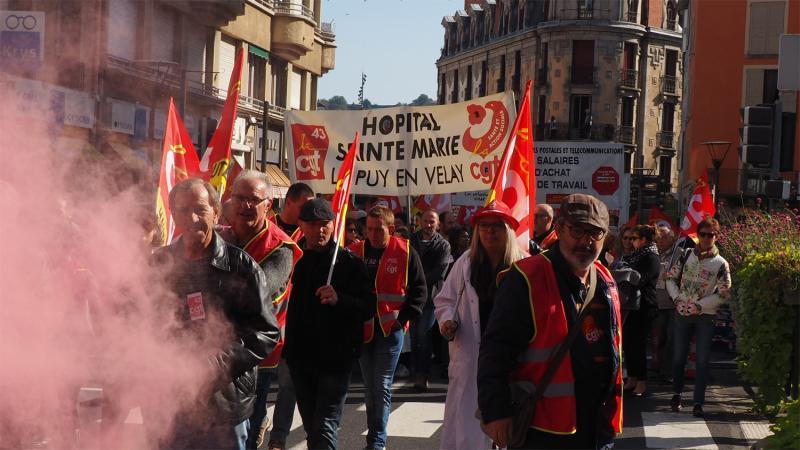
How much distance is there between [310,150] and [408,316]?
729 cm

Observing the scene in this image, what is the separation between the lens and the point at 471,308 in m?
6.54

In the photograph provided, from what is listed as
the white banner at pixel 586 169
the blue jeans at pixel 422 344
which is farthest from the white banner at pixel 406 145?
the white banner at pixel 586 169

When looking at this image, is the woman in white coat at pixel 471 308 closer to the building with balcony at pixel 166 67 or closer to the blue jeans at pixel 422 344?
the building with balcony at pixel 166 67

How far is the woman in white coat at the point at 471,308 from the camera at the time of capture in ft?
20.8

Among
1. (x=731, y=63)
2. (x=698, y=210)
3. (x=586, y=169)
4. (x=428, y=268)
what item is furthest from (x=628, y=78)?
(x=428, y=268)

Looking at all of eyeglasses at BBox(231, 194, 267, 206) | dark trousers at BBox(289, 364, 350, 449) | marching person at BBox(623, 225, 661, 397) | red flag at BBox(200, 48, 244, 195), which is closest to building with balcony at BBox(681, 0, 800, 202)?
marching person at BBox(623, 225, 661, 397)

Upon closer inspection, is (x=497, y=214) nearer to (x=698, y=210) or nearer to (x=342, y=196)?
(x=342, y=196)

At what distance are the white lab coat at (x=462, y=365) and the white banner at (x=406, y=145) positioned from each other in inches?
335

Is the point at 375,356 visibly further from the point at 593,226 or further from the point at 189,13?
the point at 189,13

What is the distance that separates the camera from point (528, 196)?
7.92 metres

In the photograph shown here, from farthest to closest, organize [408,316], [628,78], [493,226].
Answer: [628,78] → [408,316] → [493,226]

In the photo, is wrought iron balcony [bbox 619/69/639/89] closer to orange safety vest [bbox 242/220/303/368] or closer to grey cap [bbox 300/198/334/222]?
grey cap [bbox 300/198/334/222]

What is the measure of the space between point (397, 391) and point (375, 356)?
3.84 meters

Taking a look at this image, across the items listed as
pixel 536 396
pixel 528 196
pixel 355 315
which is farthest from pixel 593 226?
pixel 528 196
